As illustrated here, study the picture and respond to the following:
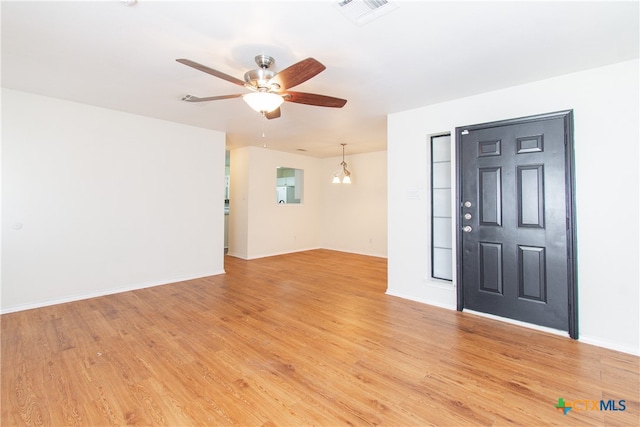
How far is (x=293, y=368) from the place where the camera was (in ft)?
6.75

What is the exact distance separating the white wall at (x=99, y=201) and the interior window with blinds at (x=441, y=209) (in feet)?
11.2

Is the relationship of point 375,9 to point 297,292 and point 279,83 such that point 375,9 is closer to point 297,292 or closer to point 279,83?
point 279,83

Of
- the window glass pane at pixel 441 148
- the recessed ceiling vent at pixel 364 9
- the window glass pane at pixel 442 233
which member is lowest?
the window glass pane at pixel 442 233

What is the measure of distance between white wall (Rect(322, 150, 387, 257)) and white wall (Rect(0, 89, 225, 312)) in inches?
128

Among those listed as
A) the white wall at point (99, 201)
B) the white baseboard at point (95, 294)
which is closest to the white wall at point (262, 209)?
the white wall at point (99, 201)

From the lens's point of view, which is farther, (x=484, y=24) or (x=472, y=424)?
(x=484, y=24)

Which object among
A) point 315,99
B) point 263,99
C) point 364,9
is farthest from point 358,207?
point 364,9

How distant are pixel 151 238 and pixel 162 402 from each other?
2966mm

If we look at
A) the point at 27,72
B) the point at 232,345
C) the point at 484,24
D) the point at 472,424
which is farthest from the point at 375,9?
the point at 27,72

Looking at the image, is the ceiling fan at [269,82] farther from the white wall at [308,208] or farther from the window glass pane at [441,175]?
the white wall at [308,208]

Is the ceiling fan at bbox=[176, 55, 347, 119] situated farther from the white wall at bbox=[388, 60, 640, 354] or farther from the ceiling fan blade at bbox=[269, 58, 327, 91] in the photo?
the white wall at bbox=[388, 60, 640, 354]

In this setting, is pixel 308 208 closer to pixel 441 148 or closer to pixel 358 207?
pixel 358 207

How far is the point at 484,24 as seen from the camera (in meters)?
1.89

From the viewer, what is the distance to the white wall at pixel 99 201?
314cm
